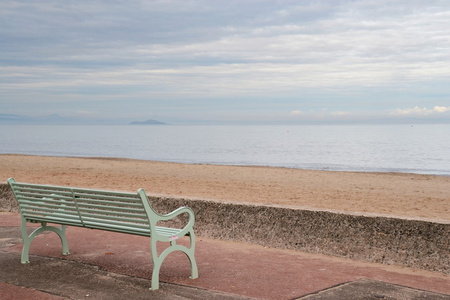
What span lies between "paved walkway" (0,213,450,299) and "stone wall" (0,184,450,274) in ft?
0.43

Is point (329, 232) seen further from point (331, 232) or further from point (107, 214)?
point (107, 214)

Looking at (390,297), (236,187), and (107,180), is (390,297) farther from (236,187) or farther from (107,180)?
(107,180)

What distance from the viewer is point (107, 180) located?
56.0 ft

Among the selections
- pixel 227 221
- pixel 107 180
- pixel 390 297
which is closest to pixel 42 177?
pixel 107 180

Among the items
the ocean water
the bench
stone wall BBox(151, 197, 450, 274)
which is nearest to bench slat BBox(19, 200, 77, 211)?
the bench

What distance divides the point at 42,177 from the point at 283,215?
1283 centimetres

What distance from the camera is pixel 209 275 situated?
5.34m

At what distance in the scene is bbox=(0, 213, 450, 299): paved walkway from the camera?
469 cm

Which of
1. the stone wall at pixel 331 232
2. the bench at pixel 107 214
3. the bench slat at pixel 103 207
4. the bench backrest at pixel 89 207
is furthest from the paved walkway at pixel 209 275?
the bench slat at pixel 103 207

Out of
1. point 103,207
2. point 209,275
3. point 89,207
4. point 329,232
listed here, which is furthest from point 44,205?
point 329,232

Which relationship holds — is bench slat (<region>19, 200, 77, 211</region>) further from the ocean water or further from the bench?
the ocean water

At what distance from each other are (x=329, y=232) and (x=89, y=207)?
8.91 ft

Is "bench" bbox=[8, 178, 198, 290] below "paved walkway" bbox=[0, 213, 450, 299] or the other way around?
the other way around

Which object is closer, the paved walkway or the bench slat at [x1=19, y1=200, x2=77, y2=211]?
the paved walkway
